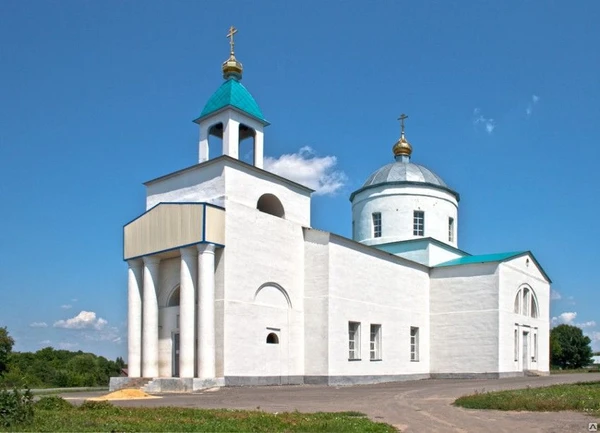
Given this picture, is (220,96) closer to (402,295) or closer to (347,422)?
(402,295)

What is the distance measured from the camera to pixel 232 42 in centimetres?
2747

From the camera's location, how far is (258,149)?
26844mm

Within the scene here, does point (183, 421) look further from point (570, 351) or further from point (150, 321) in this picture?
point (570, 351)

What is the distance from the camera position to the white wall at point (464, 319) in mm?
31562

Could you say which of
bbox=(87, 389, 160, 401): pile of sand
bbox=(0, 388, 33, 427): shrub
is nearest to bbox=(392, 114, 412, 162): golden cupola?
bbox=(87, 389, 160, 401): pile of sand

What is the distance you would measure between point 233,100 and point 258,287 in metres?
7.64

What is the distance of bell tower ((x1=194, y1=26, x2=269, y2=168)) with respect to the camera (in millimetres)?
25781

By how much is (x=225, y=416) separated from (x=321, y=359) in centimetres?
1396

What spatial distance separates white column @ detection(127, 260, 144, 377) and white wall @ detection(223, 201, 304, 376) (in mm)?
4517

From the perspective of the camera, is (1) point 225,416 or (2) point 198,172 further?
(2) point 198,172

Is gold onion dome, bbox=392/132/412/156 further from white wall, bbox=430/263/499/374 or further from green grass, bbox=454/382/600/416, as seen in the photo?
green grass, bbox=454/382/600/416

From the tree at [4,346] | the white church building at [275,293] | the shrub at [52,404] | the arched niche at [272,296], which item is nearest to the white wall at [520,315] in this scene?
the white church building at [275,293]

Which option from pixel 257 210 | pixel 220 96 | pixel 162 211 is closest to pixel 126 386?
pixel 162 211

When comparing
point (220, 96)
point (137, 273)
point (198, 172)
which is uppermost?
point (220, 96)
